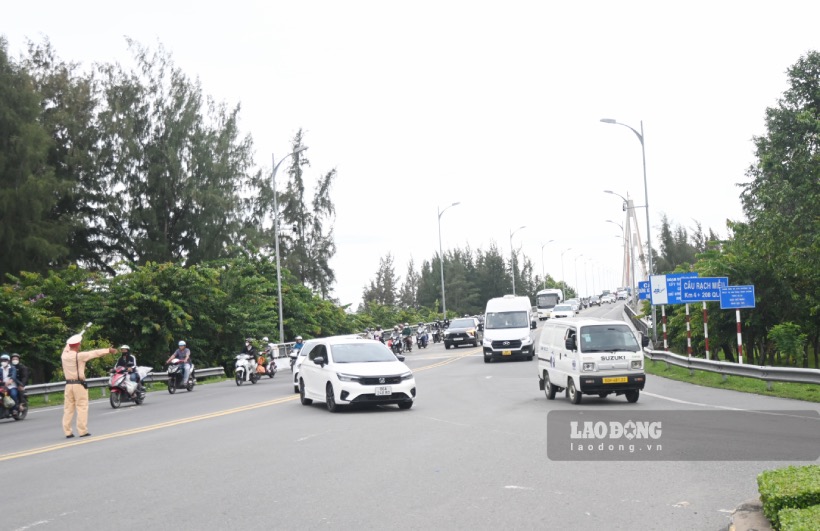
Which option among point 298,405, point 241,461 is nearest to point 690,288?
point 298,405

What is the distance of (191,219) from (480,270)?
85678mm

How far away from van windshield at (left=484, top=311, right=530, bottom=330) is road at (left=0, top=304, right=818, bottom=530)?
19.8 m

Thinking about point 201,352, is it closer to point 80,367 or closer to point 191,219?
point 191,219

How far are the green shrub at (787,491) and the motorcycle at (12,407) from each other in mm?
19720

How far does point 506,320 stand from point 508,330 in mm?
952

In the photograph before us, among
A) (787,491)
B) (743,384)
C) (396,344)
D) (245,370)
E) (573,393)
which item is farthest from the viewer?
(396,344)

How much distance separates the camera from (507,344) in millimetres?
37188

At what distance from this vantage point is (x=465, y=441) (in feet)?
43.0

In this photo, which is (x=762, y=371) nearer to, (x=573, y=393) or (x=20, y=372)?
(x=573, y=393)

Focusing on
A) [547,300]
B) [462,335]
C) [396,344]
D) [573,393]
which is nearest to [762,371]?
[573,393]

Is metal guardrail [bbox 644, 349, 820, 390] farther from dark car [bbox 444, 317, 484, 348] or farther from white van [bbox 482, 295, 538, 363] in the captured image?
dark car [bbox 444, 317, 484, 348]

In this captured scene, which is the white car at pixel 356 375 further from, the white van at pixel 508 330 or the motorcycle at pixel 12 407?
the white van at pixel 508 330

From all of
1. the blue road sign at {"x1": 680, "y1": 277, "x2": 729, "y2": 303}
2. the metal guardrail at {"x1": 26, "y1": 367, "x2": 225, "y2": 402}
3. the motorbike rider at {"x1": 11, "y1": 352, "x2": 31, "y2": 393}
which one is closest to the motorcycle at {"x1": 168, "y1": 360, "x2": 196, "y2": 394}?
the metal guardrail at {"x1": 26, "y1": 367, "x2": 225, "y2": 402}

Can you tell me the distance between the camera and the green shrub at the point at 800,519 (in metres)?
5.09
